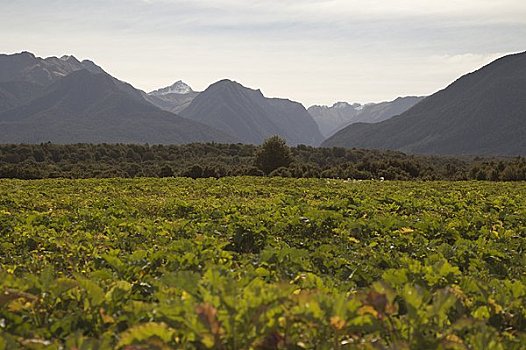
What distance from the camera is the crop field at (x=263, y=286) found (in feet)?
11.1

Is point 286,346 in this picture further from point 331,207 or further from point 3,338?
point 331,207

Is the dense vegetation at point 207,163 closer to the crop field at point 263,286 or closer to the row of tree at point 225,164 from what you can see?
the row of tree at point 225,164

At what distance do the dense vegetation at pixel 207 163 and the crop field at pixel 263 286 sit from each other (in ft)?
124

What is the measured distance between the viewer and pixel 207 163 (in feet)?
314

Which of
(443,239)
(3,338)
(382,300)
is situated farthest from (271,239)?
(3,338)

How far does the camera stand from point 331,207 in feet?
52.3

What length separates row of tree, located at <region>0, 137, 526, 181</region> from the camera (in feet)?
169

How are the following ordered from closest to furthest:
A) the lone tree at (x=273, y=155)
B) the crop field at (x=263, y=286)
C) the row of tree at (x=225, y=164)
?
the crop field at (x=263, y=286)
the row of tree at (x=225, y=164)
the lone tree at (x=273, y=155)

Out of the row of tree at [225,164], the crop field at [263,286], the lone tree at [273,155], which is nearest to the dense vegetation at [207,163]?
the row of tree at [225,164]

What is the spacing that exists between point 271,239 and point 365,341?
7203mm

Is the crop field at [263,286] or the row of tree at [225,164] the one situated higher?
the crop field at [263,286]

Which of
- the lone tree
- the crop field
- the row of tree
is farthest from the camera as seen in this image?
the lone tree

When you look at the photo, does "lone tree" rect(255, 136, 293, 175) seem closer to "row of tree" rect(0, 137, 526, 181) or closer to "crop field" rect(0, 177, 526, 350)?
"row of tree" rect(0, 137, 526, 181)

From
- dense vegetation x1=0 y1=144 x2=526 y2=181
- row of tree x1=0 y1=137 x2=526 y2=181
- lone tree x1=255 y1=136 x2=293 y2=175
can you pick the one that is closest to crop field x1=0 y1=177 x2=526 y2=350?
row of tree x1=0 y1=137 x2=526 y2=181
